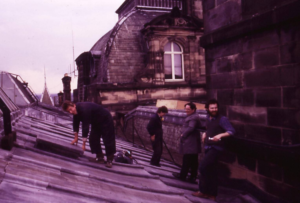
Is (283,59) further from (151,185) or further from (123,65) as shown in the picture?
(123,65)

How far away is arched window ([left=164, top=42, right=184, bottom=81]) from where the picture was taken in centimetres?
1969

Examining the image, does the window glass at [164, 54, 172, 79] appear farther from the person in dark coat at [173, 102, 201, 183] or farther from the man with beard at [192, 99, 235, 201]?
the man with beard at [192, 99, 235, 201]

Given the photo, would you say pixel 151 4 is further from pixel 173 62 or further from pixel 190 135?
pixel 190 135

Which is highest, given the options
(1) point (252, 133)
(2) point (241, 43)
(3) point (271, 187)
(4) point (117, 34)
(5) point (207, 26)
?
(4) point (117, 34)

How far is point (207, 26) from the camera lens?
6977 mm

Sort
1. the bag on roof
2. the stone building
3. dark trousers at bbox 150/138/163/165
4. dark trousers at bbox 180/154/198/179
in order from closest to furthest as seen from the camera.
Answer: the bag on roof
dark trousers at bbox 180/154/198/179
dark trousers at bbox 150/138/163/165
the stone building

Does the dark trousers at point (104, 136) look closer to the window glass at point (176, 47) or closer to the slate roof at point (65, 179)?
the slate roof at point (65, 179)

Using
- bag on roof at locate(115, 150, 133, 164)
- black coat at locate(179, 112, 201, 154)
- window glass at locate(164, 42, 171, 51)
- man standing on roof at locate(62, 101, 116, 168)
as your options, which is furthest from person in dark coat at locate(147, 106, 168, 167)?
window glass at locate(164, 42, 171, 51)

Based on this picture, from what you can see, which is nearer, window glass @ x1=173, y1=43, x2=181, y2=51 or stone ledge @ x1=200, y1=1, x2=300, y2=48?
stone ledge @ x1=200, y1=1, x2=300, y2=48

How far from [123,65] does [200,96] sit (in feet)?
17.2

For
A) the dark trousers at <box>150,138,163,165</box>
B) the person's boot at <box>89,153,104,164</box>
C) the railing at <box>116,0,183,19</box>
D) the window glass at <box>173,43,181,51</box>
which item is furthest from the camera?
the railing at <box>116,0,183,19</box>

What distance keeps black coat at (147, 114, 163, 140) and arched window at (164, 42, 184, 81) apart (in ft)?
38.3

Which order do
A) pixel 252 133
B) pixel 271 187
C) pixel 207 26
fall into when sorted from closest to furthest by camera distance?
pixel 271 187, pixel 252 133, pixel 207 26

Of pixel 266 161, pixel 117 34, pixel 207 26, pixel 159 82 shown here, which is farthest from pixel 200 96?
pixel 266 161
